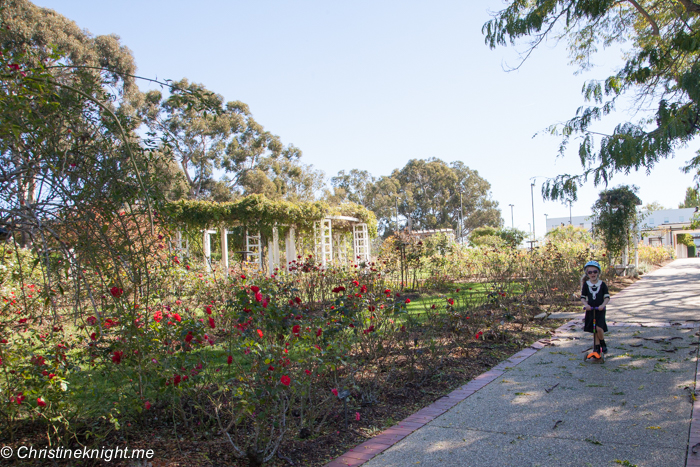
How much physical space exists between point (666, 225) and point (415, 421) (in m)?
41.1

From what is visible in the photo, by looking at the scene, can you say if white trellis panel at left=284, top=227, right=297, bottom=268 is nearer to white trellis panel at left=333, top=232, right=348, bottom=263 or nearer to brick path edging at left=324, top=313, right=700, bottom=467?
white trellis panel at left=333, top=232, right=348, bottom=263

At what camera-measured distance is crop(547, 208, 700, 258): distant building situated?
30.9 meters

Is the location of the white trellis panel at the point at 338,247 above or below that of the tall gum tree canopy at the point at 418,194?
below

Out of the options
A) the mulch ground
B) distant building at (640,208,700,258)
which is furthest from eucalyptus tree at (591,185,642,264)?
the mulch ground

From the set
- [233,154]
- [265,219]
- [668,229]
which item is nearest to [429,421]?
[265,219]

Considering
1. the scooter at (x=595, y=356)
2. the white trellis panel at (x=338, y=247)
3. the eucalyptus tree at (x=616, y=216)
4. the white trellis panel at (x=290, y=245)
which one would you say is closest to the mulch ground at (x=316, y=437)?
the scooter at (x=595, y=356)

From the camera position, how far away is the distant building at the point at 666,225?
30947 mm

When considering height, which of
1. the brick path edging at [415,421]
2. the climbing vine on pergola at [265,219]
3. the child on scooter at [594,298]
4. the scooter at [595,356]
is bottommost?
the brick path edging at [415,421]

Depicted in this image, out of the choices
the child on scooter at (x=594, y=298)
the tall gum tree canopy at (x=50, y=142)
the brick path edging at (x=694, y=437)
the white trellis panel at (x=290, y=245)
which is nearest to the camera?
the tall gum tree canopy at (x=50, y=142)

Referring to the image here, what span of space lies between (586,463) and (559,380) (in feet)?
5.25

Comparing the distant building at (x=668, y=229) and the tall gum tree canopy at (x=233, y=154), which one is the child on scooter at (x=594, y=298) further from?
the tall gum tree canopy at (x=233, y=154)

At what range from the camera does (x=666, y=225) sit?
3625cm

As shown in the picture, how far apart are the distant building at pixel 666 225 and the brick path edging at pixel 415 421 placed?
11.0 m

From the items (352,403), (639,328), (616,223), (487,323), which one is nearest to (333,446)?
(352,403)
